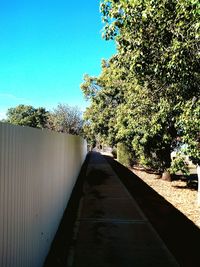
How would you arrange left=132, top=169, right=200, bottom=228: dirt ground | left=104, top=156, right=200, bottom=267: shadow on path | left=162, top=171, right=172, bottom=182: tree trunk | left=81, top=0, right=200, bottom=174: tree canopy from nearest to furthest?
left=104, top=156, right=200, bottom=267: shadow on path, left=81, top=0, right=200, bottom=174: tree canopy, left=132, top=169, right=200, bottom=228: dirt ground, left=162, top=171, right=172, bottom=182: tree trunk

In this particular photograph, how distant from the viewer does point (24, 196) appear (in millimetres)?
4527

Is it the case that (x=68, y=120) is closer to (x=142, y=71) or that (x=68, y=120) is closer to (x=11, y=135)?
(x=142, y=71)

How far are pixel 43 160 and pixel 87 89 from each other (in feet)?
94.5

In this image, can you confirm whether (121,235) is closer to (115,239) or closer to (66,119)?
(115,239)

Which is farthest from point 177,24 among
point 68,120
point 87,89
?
point 68,120

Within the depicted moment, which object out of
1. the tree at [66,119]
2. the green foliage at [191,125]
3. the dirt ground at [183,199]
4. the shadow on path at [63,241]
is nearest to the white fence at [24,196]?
the shadow on path at [63,241]

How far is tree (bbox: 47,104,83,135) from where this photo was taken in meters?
47.4

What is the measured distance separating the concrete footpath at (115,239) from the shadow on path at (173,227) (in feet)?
0.69

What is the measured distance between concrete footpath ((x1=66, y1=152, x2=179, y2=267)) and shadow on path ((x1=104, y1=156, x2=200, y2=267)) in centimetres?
21

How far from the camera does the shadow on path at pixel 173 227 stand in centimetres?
685

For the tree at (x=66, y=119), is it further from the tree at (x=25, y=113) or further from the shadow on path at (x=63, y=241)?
the tree at (x=25, y=113)

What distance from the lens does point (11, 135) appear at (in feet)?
12.5

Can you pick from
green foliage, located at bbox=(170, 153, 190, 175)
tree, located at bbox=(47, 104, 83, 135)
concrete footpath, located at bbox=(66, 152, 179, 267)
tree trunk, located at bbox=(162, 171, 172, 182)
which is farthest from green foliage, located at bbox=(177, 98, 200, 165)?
tree, located at bbox=(47, 104, 83, 135)

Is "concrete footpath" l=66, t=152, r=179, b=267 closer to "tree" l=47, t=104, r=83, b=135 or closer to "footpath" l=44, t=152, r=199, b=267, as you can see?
"footpath" l=44, t=152, r=199, b=267
